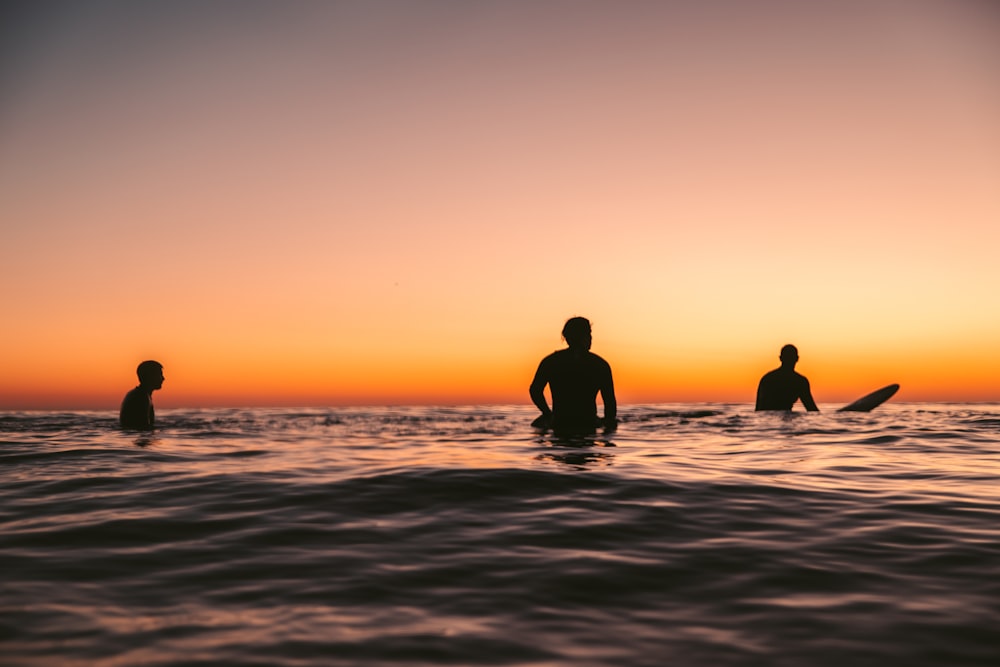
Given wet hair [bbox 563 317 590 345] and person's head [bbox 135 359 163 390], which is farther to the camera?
person's head [bbox 135 359 163 390]

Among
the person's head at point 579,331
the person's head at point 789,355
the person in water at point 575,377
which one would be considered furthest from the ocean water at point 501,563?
the person's head at point 789,355

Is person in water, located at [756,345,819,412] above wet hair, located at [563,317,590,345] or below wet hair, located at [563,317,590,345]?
below

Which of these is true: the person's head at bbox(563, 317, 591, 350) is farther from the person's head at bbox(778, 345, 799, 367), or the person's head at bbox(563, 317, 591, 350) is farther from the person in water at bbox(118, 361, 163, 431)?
the person in water at bbox(118, 361, 163, 431)

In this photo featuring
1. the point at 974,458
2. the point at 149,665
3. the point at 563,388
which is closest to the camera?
the point at 149,665

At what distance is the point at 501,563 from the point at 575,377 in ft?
24.9

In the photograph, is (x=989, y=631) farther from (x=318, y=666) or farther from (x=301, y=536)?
(x=301, y=536)

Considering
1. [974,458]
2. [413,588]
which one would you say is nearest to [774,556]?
[413,588]

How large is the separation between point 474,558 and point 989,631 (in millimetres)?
2782

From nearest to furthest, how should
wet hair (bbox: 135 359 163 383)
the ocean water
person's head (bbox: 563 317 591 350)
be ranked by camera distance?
1. the ocean water
2. person's head (bbox: 563 317 591 350)
3. wet hair (bbox: 135 359 163 383)

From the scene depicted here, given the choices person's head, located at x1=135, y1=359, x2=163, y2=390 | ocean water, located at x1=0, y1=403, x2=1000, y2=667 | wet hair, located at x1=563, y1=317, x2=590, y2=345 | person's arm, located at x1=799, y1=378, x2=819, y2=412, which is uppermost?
wet hair, located at x1=563, y1=317, x2=590, y2=345

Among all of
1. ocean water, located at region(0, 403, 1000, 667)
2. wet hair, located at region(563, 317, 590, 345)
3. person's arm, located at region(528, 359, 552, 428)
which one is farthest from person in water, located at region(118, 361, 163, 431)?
wet hair, located at region(563, 317, 590, 345)

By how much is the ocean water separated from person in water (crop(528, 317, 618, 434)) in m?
3.04

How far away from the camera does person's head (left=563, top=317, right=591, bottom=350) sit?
11766 millimetres

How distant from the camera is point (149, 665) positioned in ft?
9.44
